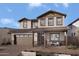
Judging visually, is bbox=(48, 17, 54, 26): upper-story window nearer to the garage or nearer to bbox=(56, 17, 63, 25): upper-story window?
bbox=(56, 17, 63, 25): upper-story window

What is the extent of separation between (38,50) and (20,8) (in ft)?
1.95

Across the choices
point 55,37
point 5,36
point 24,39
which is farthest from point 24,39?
point 55,37

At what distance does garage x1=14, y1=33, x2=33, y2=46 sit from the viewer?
26.1 ft

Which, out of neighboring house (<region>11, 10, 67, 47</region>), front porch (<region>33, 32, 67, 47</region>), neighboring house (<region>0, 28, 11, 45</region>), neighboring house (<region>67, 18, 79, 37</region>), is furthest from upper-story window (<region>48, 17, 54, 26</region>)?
neighboring house (<region>0, 28, 11, 45</region>)

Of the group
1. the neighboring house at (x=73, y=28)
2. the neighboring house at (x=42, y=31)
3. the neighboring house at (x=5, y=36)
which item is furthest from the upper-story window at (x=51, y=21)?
the neighboring house at (x=5, y=36)

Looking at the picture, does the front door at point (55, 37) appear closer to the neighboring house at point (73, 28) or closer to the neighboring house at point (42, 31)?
the neighboring house at point (42, 31)

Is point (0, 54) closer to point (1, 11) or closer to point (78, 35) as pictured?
point (1, 11)

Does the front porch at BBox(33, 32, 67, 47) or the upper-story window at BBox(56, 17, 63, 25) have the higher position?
the upper-story window at BBox(56, 17, 63, 25)

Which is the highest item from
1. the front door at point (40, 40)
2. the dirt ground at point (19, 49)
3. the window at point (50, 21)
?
the window at point (50, 21)

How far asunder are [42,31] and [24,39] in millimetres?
261

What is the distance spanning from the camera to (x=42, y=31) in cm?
793

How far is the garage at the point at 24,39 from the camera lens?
7.95m

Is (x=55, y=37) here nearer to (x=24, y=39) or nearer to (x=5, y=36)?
(x=24, y=39)

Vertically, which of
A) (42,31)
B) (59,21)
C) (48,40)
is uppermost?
(59,21)
